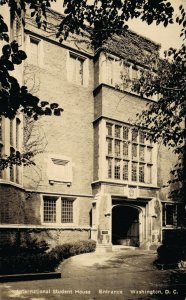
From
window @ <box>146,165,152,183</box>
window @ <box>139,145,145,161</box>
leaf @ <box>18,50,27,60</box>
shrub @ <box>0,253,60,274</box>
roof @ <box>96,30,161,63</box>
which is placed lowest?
shrub @ <box>0,253,60,274</box>

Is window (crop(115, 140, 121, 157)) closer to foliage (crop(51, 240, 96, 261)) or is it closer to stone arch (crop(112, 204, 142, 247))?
stone arch (crop(112, 204, 142, 247))

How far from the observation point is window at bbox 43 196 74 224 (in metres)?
15.1

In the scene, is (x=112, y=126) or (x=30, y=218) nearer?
(x=30, y=218)

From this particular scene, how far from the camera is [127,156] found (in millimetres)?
16906

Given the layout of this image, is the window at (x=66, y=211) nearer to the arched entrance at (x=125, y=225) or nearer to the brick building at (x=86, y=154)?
the brick building at (x=86, y=154)

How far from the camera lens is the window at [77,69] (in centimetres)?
1675

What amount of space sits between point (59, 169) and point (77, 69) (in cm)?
509

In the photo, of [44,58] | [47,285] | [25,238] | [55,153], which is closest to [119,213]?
[55,153]

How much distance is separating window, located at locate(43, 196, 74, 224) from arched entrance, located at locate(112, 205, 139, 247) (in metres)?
2.51

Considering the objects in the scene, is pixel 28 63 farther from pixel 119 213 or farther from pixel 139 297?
pixel 139 297

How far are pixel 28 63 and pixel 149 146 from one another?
7.18 meters

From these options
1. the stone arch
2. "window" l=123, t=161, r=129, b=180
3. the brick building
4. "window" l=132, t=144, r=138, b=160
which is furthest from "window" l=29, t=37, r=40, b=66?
the stone arch

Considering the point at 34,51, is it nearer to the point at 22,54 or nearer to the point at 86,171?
the point at 86,171

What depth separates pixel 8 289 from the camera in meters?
7.24
